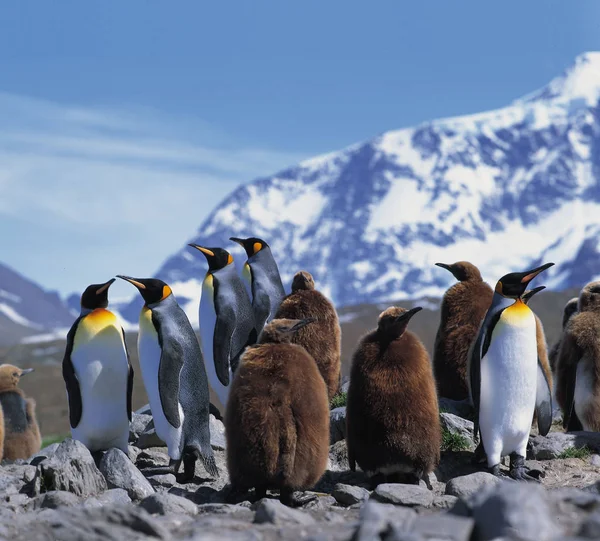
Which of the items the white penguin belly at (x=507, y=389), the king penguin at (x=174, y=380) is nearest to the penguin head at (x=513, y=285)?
the white penguin belly at (x=507, y=389)

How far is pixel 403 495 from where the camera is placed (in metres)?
7.18

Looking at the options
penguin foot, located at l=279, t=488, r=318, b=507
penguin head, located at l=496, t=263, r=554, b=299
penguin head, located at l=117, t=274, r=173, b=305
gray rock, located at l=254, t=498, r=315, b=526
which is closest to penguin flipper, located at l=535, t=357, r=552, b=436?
penguin head, located at l=496, t=263, r=554, b=299

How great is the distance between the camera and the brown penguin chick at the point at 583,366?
1046 cm

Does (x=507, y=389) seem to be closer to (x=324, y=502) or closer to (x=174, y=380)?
(x=324, y=502)

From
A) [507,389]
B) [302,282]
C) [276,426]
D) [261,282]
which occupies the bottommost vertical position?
[276,426]

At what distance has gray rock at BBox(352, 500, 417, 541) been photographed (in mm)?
5223

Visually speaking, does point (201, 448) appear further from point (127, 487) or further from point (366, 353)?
point (366, 353)

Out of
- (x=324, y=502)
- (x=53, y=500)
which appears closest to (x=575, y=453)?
(x=324, y=502)

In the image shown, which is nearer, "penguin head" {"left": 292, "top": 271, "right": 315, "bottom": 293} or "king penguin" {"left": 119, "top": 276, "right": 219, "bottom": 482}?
"king penguin" {"left": 119, "top": 276, "right": 219, "bottom": 482}

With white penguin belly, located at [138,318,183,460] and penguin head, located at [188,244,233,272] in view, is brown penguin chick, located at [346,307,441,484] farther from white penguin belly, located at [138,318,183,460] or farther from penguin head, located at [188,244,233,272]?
penguin head, located at [188,244,233,272]

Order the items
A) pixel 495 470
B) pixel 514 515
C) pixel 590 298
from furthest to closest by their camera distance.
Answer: pixel 590 298, pixel 495 470, pixel 514 515

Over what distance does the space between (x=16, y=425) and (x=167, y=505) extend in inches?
280

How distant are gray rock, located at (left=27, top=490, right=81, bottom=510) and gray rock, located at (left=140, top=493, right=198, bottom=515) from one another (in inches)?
29.1

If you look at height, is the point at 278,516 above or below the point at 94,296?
below
